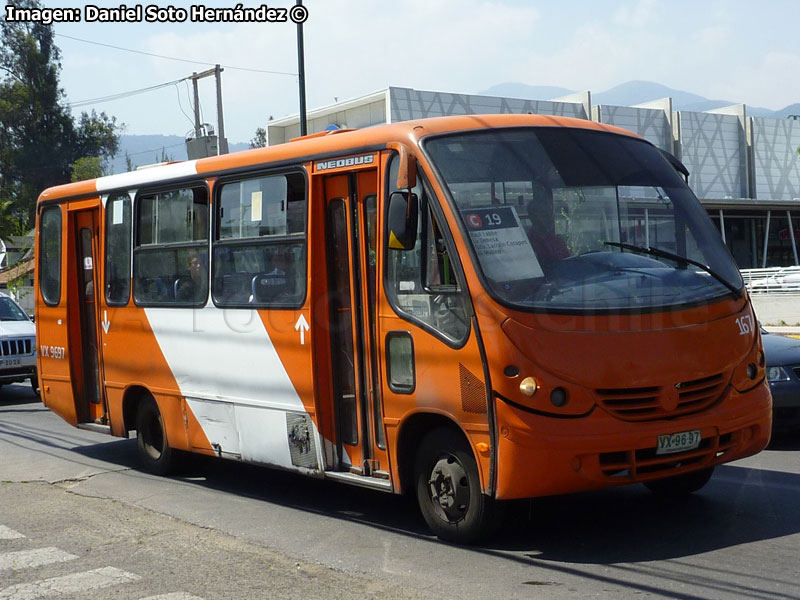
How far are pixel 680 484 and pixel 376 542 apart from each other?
2371 millimetres

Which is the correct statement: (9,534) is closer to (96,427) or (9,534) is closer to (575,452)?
(96,427)

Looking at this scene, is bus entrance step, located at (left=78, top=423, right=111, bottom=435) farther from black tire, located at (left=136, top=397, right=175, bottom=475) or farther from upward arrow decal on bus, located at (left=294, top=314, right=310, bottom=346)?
upward arrow decal on bus, located at (left=294, top=314, right=310, bottom=346)

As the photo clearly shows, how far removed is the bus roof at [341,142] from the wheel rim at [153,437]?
2.30 m

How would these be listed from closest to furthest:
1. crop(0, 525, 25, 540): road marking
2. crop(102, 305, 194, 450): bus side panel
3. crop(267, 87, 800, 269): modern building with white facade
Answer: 1. crop(0, 525, 25, 540): road marking
2. crop(102, 305, 194, 450): bus side panel
3. crop(267, 87, 800, 269): modern building with white facade

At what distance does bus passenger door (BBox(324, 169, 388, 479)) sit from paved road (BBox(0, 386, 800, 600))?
597mm

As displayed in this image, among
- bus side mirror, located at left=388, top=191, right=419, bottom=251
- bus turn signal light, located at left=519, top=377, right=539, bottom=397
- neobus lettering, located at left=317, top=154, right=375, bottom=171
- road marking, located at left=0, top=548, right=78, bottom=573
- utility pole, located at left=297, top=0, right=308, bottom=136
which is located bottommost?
road marking, located at left=0, top=548, right=78, bottom=573

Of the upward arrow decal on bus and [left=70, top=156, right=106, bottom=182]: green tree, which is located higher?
[left=70, top=156, right=106, bottom=182]: green tree

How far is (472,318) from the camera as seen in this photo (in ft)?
21.5

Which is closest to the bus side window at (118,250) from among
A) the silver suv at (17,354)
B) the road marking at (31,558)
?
the road marking at (31,558)

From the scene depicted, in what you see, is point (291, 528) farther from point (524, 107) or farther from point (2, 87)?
point (2, 87)

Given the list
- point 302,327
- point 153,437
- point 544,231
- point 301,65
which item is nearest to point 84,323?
point 153,437

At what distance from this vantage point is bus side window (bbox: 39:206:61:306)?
11773mm

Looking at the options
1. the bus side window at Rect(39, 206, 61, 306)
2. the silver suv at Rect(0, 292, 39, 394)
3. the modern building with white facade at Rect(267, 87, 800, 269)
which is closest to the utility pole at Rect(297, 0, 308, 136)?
the silver suv at Rect(0, 292, 39, 394)

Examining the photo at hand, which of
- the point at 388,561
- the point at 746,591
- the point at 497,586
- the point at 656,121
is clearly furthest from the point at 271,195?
the point at 656,121
